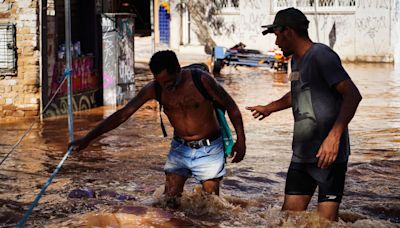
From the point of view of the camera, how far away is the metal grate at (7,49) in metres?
13.8

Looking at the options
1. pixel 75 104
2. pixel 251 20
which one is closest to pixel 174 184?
pixel 75 104

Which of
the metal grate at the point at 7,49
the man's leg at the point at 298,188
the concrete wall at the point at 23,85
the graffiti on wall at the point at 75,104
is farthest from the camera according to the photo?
the graffiti on wall at the point at 75,104

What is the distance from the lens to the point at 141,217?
6504 mm

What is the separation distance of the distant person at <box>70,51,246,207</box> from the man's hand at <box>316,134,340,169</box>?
4.42 ft

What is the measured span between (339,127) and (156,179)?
4.31m

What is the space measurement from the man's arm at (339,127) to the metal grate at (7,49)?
9841mm

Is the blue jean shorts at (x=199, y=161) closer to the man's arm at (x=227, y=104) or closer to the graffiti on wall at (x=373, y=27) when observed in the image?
the man's arm at (x=227, y=104)

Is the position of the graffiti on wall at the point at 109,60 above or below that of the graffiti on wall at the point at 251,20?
below

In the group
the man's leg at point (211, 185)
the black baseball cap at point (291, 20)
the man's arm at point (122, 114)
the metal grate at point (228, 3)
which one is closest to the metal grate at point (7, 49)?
the man's arm at point (122, 114)

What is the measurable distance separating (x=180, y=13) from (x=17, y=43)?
15487 mm

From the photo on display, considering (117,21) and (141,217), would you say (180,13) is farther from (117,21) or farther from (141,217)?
(141,217)

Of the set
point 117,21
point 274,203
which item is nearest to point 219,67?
point 117,21

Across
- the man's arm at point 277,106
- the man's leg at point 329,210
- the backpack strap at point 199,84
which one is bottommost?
the man's leg at point 329,210

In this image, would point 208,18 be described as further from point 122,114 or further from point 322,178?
point 322,178
